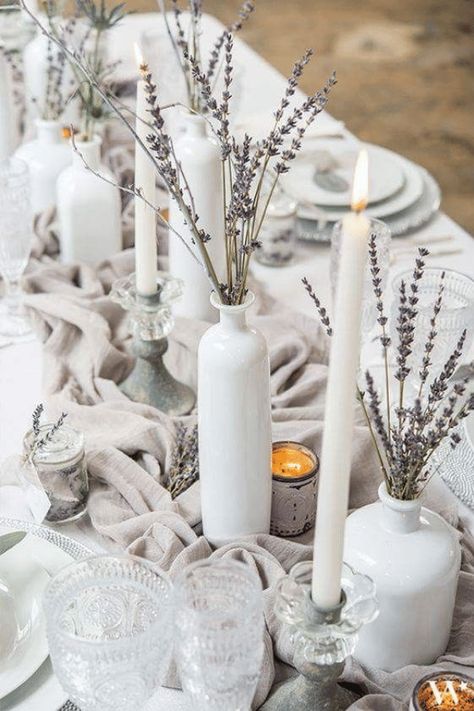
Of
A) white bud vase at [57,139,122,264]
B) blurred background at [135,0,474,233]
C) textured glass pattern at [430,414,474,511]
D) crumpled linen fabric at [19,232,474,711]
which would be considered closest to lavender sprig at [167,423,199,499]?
crumpled linen fabric at [19,232,474,711]

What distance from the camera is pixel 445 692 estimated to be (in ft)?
2.70

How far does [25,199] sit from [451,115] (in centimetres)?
311

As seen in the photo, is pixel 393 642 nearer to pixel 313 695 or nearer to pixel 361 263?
pixel 313 695

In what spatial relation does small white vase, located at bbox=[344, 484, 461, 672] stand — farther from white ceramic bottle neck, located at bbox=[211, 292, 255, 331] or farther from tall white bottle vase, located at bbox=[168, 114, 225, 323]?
tall white bottle vase, located at bbox=[168, 114, 225, 323]

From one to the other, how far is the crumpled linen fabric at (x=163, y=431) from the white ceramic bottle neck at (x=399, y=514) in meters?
0.12

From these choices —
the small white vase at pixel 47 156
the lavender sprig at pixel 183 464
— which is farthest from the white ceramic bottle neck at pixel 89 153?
the lavender sprig at pixel 183 464

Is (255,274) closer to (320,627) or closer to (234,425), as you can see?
(234,425)

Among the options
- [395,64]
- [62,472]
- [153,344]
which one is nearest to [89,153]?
[153,344]

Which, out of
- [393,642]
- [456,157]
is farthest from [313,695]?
[456,157]

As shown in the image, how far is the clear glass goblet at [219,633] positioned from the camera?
2.45 ft

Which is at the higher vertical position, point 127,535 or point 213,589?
point 213,589

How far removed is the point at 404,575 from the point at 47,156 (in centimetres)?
101

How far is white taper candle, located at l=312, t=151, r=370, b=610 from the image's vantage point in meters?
0.67

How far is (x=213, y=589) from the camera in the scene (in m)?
0.80
